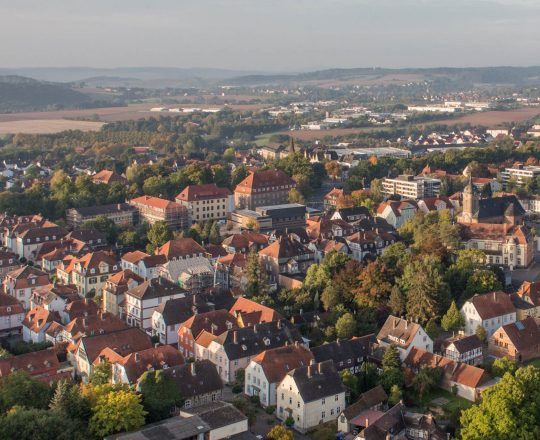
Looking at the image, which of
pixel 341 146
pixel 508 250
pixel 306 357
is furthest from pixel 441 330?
pixel 341 146

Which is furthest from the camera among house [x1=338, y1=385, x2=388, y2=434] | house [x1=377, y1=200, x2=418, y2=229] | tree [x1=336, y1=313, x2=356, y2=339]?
house [x1=377, y1=200, x2=418, y2=229]

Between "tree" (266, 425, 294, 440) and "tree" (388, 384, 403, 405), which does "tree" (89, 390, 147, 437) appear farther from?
"tree" (388, 384, 403, 405)

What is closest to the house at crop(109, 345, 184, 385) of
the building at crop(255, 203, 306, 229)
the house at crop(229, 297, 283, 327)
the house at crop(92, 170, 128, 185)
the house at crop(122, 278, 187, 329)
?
the house at crop(229, 297, 283, 327)

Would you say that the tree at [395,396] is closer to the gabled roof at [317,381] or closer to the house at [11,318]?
the gabled roof at [317,381]

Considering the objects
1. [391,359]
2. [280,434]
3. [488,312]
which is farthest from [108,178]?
[280,434]

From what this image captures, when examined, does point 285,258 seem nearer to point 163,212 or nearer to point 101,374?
point 163,212

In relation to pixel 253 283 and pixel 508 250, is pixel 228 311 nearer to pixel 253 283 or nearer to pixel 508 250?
pixel 253 283
